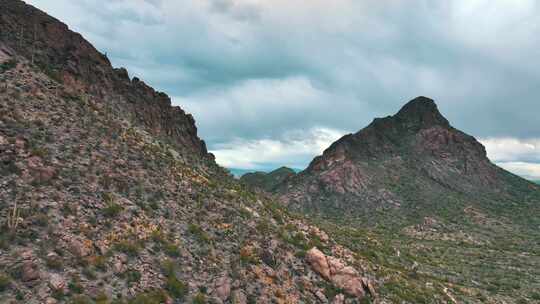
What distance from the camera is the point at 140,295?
16422mm

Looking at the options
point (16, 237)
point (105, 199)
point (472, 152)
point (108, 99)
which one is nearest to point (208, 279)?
point (105, 199)

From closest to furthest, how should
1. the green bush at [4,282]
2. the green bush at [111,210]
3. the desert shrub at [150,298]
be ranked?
the green bush at [4,282], the desert shrub at [150,298], the green bush at [111,210]

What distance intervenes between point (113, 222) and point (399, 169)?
109 m

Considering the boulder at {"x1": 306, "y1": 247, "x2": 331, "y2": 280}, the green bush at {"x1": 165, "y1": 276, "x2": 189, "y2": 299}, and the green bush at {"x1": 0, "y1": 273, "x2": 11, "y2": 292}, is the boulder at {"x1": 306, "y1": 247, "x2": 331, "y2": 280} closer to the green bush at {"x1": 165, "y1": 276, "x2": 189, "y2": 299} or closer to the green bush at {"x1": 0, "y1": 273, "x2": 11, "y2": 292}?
the green bush at {"x1": 165, "y1": 276, "x2": 189, "y2": 299}

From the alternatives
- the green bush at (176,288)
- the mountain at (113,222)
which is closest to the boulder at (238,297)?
the mountain at (113,222)

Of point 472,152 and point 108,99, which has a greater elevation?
point 472,152

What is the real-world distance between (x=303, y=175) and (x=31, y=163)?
11410 cm

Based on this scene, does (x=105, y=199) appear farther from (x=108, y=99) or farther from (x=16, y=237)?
(x=108, y=99)

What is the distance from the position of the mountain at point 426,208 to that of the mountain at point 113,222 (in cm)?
940

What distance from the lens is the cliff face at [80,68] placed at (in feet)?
120

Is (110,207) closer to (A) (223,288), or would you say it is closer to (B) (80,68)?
(A) (223,288)

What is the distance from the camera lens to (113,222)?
20469mm

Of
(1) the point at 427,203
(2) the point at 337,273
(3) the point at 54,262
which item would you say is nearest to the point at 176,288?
(3) the point at 54,262

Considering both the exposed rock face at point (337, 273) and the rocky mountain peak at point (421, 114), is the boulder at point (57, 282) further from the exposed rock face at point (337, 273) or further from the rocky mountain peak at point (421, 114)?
the rocky mountain peak at point (421, 114)
